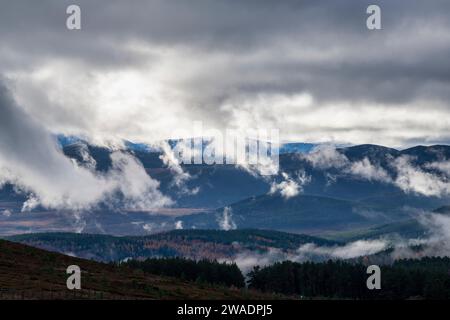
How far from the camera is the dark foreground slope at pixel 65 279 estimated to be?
7181cm

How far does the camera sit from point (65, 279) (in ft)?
276

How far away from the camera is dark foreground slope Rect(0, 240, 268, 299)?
236 ft
